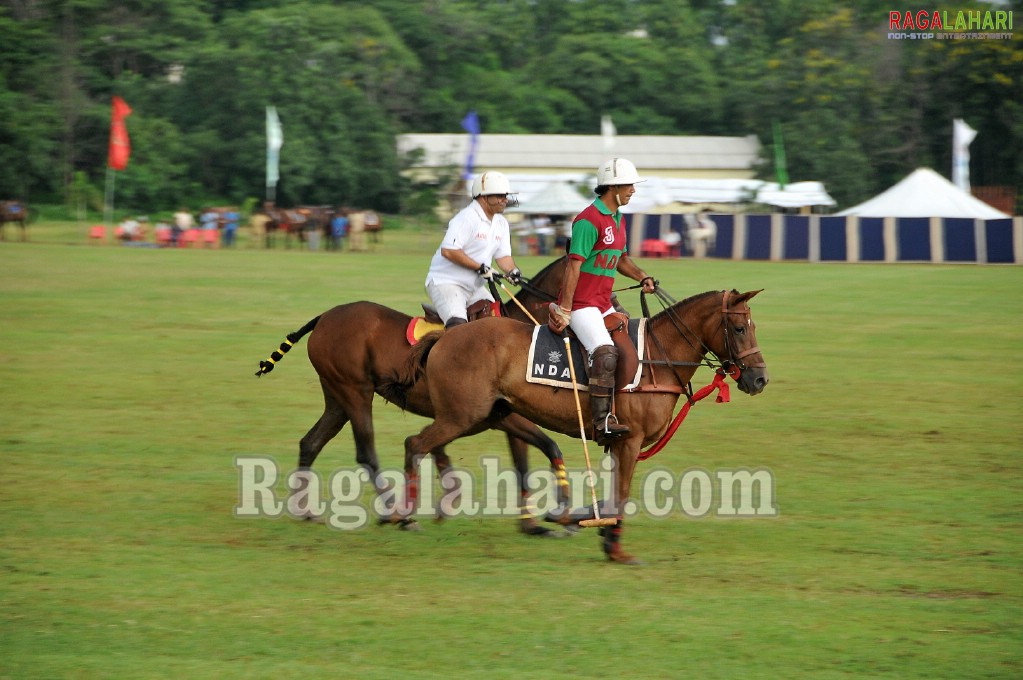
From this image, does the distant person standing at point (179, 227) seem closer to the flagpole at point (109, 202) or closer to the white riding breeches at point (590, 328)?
the flagpole at point (109, 202)

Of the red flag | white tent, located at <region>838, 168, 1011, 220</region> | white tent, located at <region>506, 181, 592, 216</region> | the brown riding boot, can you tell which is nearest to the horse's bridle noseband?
the brown riding boot

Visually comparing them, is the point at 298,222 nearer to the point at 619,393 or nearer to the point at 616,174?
the point at 616,174

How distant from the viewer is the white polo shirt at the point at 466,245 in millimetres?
10000

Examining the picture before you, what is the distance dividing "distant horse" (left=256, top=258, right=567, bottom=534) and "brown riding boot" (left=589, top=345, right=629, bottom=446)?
99cm

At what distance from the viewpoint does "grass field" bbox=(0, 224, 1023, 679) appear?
6.55 m

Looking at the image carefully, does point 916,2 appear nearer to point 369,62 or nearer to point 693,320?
point 369,62

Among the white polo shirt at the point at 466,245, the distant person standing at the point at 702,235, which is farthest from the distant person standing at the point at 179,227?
the white polo shirt at the point at 466,245

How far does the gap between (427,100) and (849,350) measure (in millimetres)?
51591

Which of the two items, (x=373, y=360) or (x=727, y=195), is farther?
(x=727, y=195)

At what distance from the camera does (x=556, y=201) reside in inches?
1791

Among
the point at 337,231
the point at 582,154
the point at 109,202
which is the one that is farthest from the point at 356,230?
the point at 582,154

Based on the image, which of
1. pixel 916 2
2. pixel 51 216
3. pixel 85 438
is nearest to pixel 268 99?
pixel 51 216

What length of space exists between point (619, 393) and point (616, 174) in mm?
1507

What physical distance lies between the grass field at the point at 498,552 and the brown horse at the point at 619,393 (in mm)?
815
